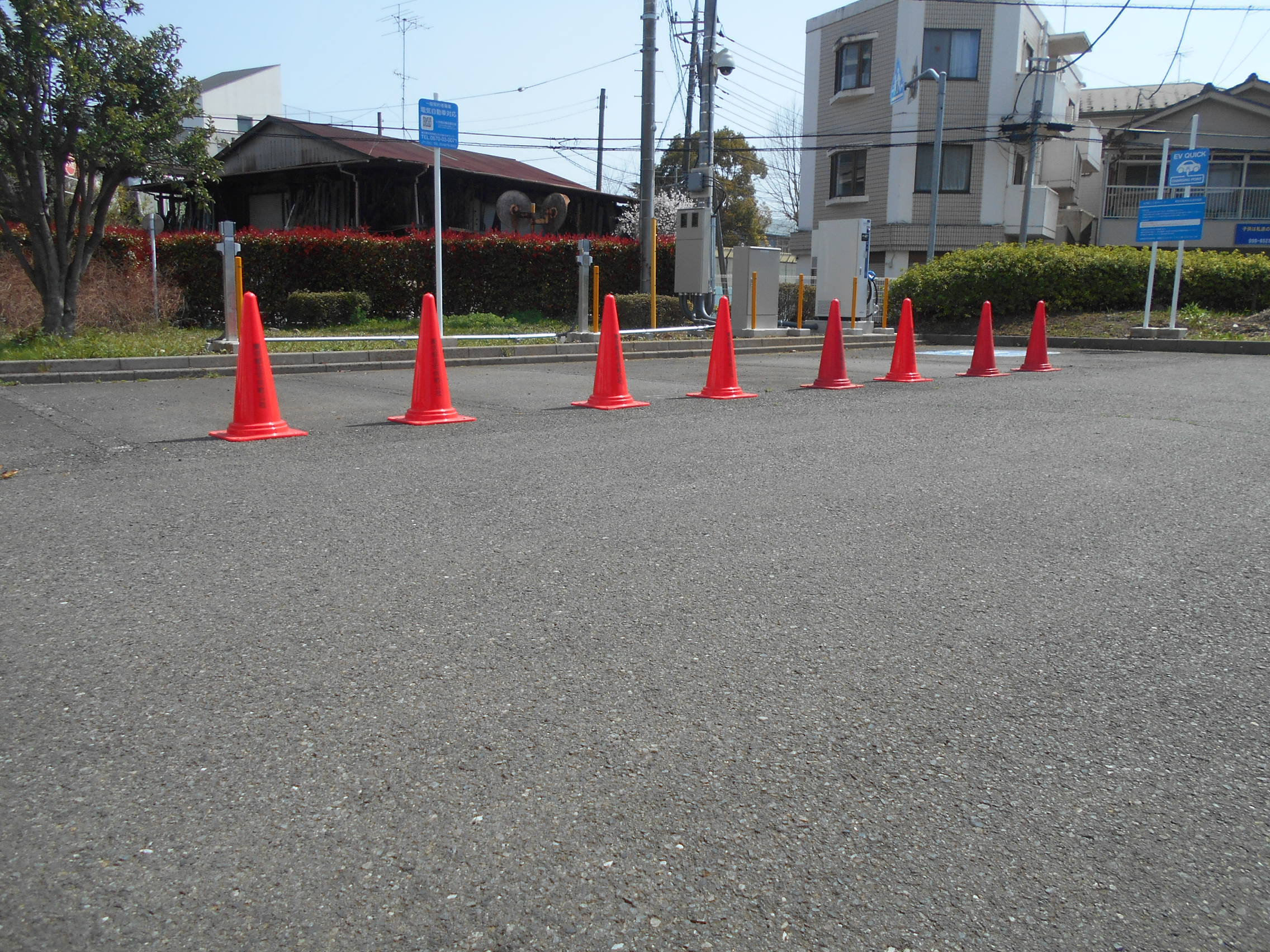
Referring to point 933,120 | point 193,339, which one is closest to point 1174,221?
point 193,339

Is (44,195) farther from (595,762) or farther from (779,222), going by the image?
(779,222)

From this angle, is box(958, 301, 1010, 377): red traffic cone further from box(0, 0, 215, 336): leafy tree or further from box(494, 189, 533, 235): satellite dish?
box(494, 189, 533, 235): satellite dish

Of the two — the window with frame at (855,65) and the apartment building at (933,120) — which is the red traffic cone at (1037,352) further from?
the window with frame at (855,65)

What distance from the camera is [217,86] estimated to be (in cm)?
5725

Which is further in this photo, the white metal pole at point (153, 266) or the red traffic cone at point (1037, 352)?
the white metal pole at point (153, 266)

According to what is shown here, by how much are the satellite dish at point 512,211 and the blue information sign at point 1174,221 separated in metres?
17.5

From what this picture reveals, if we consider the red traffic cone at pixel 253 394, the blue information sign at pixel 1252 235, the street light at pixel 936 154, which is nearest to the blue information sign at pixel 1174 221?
the street light at pixel 936 154

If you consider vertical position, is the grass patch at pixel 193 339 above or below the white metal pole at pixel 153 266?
below

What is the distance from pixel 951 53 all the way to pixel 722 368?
28.8 meters

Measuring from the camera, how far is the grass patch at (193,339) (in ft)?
39.5

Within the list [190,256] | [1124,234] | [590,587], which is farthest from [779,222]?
[590,587]

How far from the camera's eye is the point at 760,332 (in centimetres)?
1923

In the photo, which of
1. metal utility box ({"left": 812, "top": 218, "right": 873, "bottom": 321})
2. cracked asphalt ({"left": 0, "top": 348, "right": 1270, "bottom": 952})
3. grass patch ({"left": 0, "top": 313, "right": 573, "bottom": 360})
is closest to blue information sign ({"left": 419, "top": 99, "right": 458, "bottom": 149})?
grass patch ({"left": 0, "top": 313, "right": 573, "bottom": 360})

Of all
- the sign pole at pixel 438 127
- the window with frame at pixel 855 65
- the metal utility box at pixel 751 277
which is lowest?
the metal utility box at pixel 751 277
